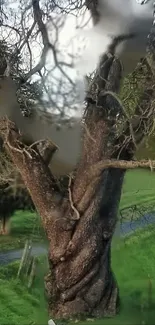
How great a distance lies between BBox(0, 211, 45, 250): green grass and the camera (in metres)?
13.6

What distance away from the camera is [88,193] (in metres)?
8.45

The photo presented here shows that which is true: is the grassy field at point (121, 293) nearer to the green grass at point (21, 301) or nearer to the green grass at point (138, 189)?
the green grass at point (21, 301)

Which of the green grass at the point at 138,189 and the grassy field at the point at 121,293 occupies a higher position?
the green grass at the point at 138,189

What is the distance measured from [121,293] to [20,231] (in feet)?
18.6

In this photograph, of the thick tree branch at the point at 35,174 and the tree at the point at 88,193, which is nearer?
the tree at the point at 88,193

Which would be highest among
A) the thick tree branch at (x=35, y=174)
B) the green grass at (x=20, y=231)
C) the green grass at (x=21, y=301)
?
the thick tree branch at (x=35, y=174)

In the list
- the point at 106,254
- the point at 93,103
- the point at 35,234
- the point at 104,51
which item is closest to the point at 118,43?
the point at 104,51

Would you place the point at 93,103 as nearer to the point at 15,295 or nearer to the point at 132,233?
the point at 15,295

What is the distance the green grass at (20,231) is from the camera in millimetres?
13631

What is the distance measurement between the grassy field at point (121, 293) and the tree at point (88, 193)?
29 cm

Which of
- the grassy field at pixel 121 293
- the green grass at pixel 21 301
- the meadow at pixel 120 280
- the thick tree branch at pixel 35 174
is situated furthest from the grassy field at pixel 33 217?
the thick tree branch at pixel 35 174

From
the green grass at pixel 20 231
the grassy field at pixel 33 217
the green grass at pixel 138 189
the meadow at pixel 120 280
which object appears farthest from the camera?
the green grass at pixel 138 189

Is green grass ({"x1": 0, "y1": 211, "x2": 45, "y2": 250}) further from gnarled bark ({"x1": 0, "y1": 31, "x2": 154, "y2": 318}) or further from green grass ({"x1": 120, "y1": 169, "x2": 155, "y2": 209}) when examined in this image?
gnarled bark ({"x1": 0, "y1": 31, "x2": 154, "y2": 318})

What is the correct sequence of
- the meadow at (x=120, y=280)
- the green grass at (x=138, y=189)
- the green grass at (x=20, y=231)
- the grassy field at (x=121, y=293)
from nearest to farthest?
the grassy field at (x=121, y=293)
the meadow at (x=120, y=280)
the green grass at (x=20, y=231)
the green grass at (x=138, y=189)
